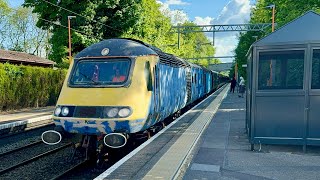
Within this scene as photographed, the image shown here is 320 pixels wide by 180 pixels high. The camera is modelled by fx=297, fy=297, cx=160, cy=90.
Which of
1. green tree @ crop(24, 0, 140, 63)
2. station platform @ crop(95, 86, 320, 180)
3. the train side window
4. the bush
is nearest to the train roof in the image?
the train side window

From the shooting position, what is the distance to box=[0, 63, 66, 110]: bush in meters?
17.7

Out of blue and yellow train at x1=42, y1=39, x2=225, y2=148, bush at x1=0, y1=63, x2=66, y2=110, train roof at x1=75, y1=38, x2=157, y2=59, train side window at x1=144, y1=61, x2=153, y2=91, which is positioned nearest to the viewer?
blue and yellow train at x1=42, y1=39, x2=225, y2=148

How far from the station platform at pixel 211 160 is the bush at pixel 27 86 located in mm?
12512

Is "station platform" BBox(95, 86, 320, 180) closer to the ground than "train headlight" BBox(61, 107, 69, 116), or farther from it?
closer to the ground

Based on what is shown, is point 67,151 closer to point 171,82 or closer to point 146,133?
point 146,133

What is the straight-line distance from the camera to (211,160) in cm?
663

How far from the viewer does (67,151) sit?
9.48 meters

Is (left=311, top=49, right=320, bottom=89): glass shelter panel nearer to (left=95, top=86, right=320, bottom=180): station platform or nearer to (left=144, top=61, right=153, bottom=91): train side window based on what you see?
(left=95, top=86, right=320, bottom=180): station platform

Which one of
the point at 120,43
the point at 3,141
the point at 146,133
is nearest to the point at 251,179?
the point at 146,133

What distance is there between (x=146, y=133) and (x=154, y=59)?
7.08 feet

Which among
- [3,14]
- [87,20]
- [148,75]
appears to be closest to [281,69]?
[148,75]

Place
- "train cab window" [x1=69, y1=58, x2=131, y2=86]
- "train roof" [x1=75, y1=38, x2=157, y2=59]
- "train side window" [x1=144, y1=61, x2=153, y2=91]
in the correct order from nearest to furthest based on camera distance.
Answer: "train cab window" [x1=69, y1=58, x2=131, y2=86] → "train side window" [x1=144, y1=61, x2=153, y2=91] → "train roof" [x1=75, y1=38, x2=157, y2=59]

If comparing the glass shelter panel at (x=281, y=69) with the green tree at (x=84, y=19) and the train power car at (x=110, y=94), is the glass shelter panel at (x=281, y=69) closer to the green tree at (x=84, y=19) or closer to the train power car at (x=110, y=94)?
the train power car at (x=110, y=94)

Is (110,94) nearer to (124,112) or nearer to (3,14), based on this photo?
(124,112)
